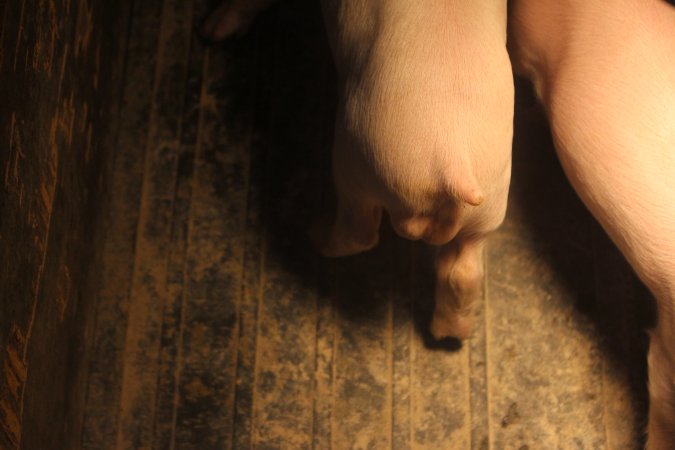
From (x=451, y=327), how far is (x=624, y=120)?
1.76 feet

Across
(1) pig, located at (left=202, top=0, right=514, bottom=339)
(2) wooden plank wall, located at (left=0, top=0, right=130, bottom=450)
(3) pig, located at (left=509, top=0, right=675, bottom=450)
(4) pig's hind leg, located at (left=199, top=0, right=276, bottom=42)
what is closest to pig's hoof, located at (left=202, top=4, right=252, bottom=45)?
(4) pig's hind leg, located at (left=199, top=0, right=276, bottom=42)

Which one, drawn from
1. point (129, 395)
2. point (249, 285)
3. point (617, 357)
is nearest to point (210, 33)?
point (249, 285)

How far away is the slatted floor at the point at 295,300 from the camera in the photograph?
1602 mm

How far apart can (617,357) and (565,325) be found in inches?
4.7

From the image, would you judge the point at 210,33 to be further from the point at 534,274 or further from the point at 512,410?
the point at 512,410

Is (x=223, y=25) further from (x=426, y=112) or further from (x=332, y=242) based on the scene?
(x=426, y=112)

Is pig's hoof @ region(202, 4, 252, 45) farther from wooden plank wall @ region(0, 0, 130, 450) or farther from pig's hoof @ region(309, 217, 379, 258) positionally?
pig's hoof @ region(309, 217, 379, 258)

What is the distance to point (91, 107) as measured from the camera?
1.55 metres

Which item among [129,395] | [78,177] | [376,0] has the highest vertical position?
[376,0]

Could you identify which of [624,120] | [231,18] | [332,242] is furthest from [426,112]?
[231,18]

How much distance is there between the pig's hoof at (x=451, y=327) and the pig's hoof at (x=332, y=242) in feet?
0.65

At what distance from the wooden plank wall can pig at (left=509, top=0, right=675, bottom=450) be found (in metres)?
0.82

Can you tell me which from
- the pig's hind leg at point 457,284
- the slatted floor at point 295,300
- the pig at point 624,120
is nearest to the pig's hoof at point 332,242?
the slatted floor at point 295,300

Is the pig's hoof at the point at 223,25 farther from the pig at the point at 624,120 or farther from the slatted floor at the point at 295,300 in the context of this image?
the pig at the point at 624,120
